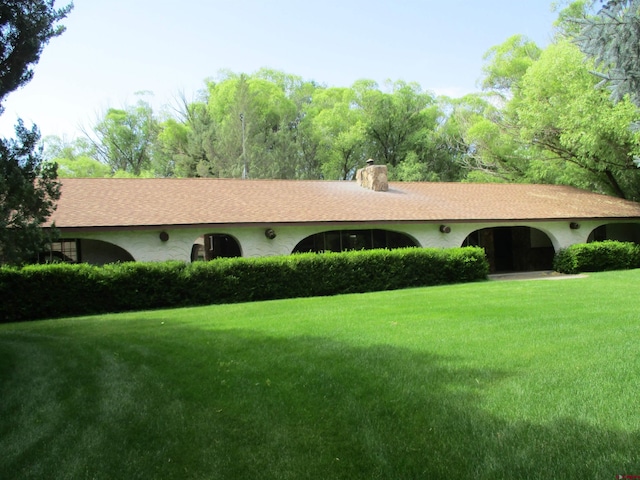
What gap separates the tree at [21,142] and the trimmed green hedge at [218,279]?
556 cm

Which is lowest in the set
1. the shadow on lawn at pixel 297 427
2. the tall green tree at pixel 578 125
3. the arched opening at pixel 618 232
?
the shadow on lawn at pixel 297 427

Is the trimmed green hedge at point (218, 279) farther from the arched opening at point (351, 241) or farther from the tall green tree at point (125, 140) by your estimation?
the tall green tree at point (125, 140)

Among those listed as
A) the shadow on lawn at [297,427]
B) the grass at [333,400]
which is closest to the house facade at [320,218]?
the grass at [333,400]

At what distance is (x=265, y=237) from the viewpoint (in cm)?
1630

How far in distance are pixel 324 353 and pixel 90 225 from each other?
407 inches

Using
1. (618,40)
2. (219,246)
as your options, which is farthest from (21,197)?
(219,246)

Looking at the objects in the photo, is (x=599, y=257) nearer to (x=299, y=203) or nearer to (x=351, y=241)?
(x=351, y=241)

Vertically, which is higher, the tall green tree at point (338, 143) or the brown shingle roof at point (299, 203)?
the tall green tree at point (338, 143)

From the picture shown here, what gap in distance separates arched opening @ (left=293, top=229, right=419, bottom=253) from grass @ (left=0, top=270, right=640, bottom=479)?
418 inches

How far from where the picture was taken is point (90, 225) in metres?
13.9

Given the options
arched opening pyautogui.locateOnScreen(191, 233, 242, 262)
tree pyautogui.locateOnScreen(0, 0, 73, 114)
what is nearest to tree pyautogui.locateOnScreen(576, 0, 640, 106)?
tree pyautogui.locateOnScreen(0, 0, 73, 114)

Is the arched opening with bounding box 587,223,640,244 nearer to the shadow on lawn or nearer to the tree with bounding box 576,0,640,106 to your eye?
the tree with bounding box 576,0,640,106

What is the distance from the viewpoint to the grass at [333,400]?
3.43 metres

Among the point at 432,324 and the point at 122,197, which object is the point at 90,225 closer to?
the point at 122,197
